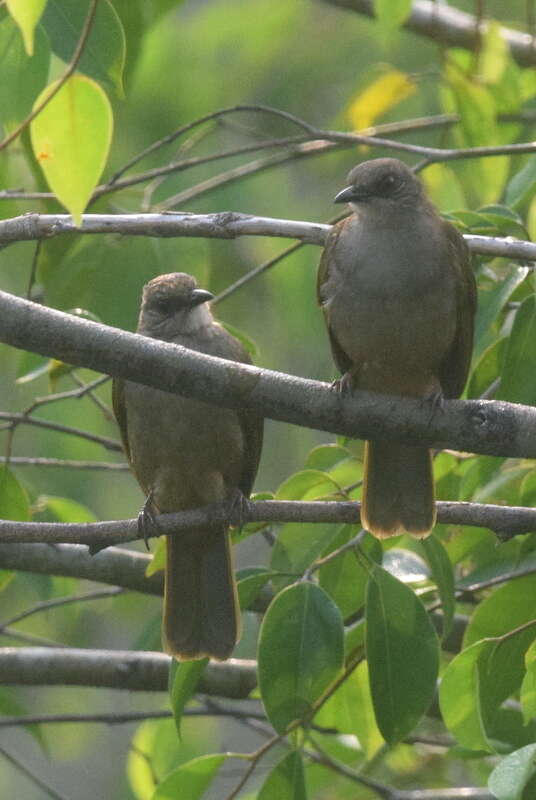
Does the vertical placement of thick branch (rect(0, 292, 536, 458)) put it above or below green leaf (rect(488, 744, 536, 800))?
above

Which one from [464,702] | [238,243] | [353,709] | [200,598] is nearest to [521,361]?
[464,702]

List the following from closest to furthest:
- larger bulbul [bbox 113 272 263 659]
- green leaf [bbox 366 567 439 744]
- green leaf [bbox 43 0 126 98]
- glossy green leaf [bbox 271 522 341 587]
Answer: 1. green leaf [bbox 43 0 126 98]
2. green leaf [bbox 366 567 439 744]
3. glossy green leaf [bbox 271 522 341 587]
4. larger bulbul [bbox 113 272 263 659]

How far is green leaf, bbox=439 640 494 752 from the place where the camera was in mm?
3543

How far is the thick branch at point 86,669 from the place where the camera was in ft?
16.4

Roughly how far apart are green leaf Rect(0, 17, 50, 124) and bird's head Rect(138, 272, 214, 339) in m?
1.80

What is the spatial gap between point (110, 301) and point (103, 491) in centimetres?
418

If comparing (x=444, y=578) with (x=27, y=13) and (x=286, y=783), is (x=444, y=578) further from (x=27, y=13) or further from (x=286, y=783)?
(x=27, y=13)

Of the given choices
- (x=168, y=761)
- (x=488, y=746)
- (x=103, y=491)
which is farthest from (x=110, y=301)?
(x=103, y=491)

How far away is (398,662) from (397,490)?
0.87 meters

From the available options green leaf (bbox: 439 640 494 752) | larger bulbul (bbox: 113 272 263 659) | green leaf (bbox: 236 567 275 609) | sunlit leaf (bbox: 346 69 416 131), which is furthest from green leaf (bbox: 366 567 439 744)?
sunlit leaf (bbox: 346 69 416 131)

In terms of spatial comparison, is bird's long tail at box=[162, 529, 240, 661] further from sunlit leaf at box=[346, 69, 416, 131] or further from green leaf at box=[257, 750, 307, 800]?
sunlit leaf at box=[346, 69, 416, 131]

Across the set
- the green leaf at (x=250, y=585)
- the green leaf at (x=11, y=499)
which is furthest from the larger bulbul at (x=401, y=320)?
the green leaf at (x=11, y=499)

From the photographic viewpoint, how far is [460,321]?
4.63m

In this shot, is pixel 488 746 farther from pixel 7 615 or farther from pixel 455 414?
pixel 7 615
